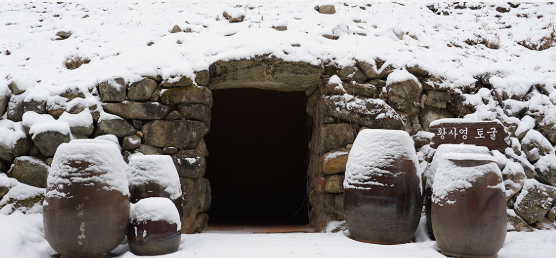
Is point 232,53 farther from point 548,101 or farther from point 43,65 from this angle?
point 548,101

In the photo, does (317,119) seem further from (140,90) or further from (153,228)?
(153,228)

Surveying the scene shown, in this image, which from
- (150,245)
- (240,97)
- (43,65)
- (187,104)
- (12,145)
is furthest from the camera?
(240,97)

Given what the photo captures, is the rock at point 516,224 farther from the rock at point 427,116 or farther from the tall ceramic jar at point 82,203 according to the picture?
the tall ceramic jar at point 82,203

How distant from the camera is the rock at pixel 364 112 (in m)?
3.79

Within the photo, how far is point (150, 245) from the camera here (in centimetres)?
247

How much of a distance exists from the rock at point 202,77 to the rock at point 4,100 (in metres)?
1.90

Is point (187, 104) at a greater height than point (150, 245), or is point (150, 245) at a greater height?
point (187, 104)

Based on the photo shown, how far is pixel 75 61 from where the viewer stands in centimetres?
421

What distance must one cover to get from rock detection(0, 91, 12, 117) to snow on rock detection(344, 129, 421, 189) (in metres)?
3.45

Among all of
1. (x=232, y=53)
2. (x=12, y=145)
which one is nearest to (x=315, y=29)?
(x=232, y=53)

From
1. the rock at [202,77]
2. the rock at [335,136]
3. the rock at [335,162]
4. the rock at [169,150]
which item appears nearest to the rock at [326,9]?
the rock at [335,136]

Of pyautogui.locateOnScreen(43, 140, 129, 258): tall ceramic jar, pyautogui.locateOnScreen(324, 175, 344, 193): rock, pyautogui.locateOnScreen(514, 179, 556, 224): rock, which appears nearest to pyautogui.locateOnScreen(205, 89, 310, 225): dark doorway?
pyautogui.locateOnScreen(324, 175, 344, 193): rock

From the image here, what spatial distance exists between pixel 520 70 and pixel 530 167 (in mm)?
1206

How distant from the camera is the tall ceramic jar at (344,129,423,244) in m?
2.85
